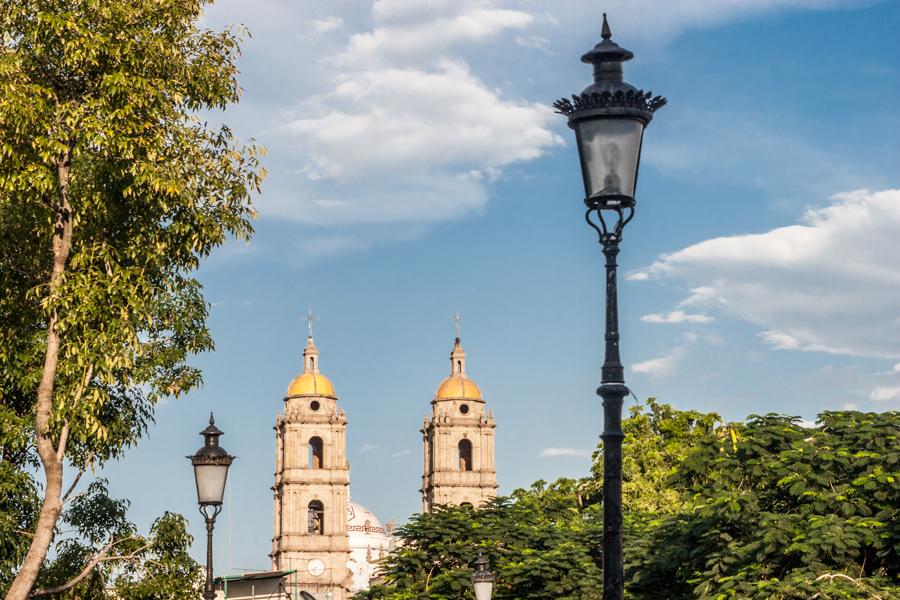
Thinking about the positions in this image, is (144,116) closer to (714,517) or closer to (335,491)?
(714,517)

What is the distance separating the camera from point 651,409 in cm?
5325

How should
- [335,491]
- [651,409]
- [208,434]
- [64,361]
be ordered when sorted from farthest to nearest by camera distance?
[335,491], [651,409], [64,361], [208,434]

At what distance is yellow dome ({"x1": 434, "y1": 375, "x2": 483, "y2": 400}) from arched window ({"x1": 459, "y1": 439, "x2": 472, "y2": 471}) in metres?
3.47

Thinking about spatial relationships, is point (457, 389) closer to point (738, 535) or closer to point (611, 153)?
point (738, 535)

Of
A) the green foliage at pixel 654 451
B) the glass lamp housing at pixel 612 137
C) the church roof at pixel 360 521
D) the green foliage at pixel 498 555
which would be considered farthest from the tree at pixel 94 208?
the church roof at pixel 360 521

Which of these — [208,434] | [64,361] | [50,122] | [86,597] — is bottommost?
[86,597]

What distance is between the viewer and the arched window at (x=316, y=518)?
10400 centimetres

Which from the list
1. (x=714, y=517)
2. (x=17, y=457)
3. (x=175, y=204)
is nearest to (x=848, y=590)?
(x=714, y=517)

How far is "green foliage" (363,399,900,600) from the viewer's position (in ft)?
65.7

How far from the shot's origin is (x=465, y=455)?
10788 centimetres

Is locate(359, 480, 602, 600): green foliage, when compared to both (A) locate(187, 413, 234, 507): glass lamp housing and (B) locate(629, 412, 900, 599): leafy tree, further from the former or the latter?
(A) locate(187, 413, 234, 507): glass lamp housing

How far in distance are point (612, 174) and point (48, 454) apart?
43.9 ft

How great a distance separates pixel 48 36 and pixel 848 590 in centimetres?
1378

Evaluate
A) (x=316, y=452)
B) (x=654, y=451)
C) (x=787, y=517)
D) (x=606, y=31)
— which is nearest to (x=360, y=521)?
(x=316, y=452)
